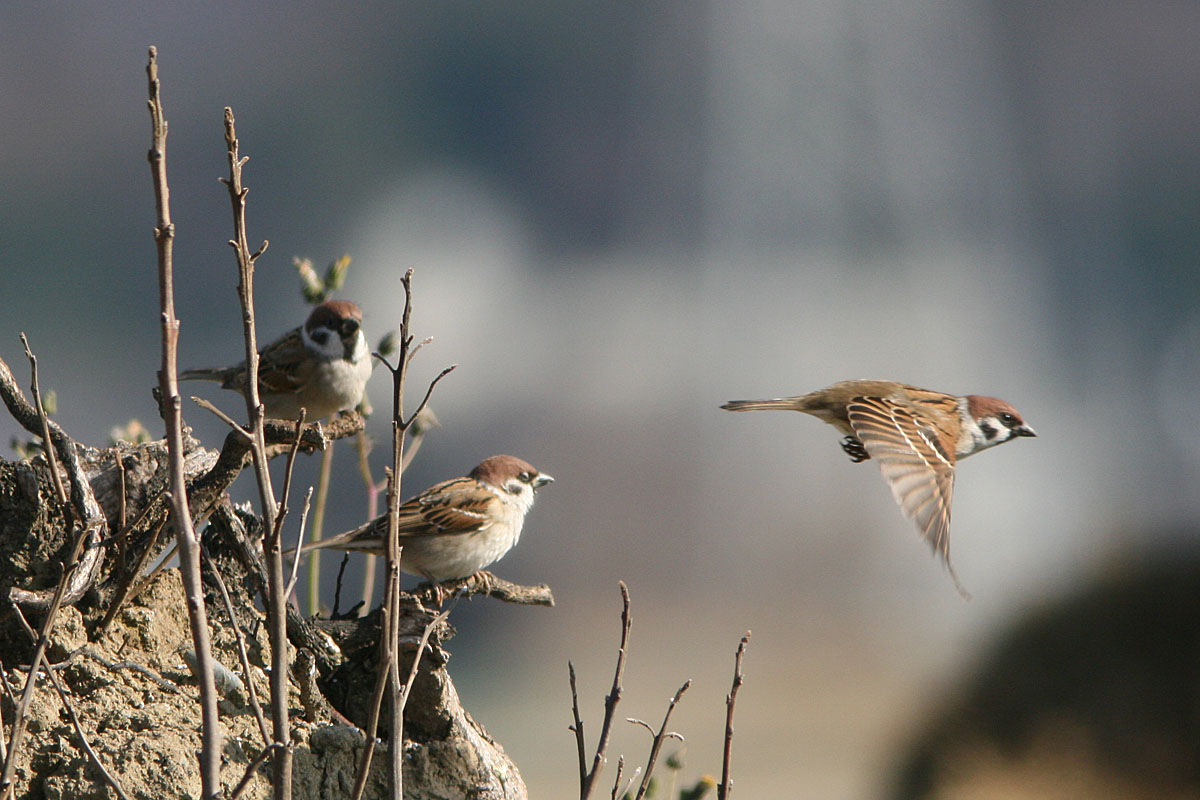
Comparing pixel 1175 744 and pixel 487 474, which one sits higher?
pixel 487 474

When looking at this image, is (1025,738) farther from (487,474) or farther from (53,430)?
(53,430)

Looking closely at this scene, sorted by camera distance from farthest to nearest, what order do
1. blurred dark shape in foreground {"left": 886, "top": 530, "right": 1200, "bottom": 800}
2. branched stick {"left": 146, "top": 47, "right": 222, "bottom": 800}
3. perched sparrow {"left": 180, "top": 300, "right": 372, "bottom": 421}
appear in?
blurred dark shape in foreground {"left": 886, "top": 530, "right": 1200, "bottom": 800} < perched sparrow {"left": 180, "top": 300, "right": 372, "bottom": 421} < branched stick {"left": 146, "top": 47, "right": 222, "bottom": 800}

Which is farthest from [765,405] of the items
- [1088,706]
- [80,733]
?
[1088,706]

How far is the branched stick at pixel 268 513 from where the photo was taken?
100cm

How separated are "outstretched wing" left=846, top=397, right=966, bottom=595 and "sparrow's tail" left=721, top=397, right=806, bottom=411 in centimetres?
16

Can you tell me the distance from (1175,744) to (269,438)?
4.34m

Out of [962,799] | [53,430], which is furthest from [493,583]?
[962,799]

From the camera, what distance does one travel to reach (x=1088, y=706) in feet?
15.6

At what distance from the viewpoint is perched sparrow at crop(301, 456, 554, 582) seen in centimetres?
290

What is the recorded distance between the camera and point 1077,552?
6078 mm

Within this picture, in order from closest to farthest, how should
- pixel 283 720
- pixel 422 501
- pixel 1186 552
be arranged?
pixel 283 720 < pixel 422 501 < pixel 1186 552

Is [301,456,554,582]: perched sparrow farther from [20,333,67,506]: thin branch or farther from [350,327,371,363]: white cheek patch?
[20,333,67,506]: thin branch

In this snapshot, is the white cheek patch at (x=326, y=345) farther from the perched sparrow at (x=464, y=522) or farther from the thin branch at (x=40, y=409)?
the thin branch at (x=40, y=409)

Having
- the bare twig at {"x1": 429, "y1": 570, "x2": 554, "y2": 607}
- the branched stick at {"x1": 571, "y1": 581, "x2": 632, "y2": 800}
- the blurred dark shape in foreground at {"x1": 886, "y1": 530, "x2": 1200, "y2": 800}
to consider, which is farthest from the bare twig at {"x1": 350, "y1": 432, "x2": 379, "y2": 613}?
the blurred dark shape in foreground at {"x1": 886, "y1": 530, "x2": 1200, "y2": 800}
